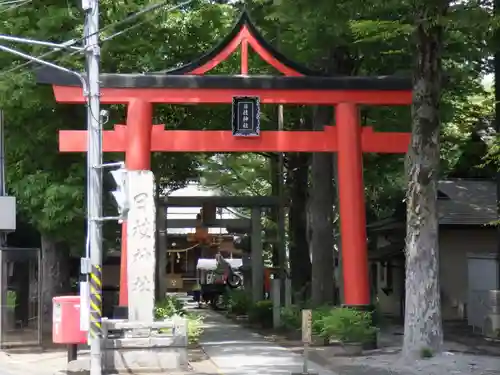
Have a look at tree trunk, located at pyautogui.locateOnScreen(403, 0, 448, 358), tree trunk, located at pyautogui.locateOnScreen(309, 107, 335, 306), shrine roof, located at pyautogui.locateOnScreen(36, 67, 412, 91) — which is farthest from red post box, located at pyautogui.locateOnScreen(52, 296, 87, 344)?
tree trunk, located at pyautogui.locateOnScreen(309, 107, 335, 306)

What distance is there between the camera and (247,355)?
20.0 m

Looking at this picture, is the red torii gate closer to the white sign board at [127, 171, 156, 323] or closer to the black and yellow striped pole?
the white sign board at [127, 171, 156, 323]

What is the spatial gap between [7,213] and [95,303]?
741 centimetres

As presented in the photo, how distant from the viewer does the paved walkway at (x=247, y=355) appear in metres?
17.0

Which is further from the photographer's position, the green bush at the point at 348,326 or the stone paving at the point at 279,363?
the green bush at the point at 348,326

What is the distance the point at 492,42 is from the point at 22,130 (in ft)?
43.0

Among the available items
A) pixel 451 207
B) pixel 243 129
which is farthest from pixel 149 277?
pixel 451 207

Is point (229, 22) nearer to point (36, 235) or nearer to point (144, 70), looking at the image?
point (144, 70)

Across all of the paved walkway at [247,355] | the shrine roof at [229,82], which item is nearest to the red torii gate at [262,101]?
the shrine roof at [229,82]

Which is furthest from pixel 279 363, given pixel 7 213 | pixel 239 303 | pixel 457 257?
pixel 239 303

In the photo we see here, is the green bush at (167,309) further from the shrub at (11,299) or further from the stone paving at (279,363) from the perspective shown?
the shrub at (11,299)

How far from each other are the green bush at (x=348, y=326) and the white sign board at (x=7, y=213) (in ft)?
27.9

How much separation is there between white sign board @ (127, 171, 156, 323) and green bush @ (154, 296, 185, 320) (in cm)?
286

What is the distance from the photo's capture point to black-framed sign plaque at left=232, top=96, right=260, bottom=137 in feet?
65.8
